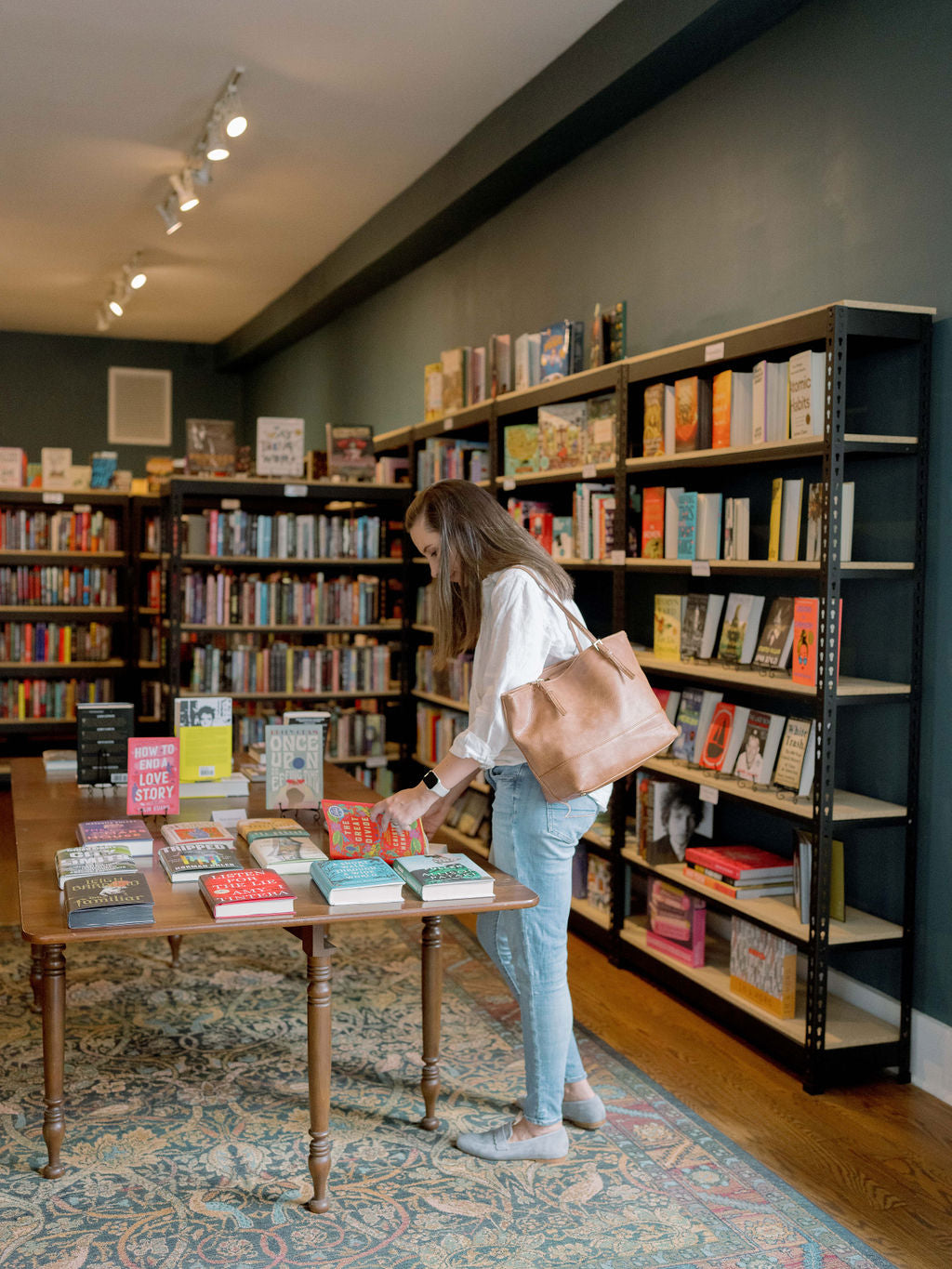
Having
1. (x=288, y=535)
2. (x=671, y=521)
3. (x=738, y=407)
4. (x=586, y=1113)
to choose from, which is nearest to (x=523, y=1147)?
(x=586, y=1113)

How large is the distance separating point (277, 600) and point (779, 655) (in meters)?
3.09

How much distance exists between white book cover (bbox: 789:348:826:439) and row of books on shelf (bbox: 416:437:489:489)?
2.18m

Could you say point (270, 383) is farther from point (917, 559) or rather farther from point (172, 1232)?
point (172, 1232)

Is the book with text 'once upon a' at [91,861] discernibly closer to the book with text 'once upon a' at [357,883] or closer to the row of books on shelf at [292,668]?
the book with text 'once upon a' at [357,883]

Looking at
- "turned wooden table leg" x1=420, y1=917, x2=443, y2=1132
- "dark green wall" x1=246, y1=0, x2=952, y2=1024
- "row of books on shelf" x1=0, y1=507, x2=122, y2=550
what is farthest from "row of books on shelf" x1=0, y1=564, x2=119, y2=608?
"turned wooden table leg" x1=420, y1=917, x2=443, y2=1132

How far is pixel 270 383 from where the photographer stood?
10648 mm

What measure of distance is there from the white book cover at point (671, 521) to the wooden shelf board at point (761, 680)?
39cm

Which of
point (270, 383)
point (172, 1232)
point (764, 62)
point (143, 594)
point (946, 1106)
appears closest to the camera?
point (172, 1232)

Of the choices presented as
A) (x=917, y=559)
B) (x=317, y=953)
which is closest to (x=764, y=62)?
(x=917, y=559)

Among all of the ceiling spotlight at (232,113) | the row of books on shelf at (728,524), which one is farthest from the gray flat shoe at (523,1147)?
the ceiling spotlight at (232,113)

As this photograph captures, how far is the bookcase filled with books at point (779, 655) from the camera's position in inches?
124

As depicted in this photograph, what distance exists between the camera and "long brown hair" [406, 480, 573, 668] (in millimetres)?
2564

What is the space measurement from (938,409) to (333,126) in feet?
11.7

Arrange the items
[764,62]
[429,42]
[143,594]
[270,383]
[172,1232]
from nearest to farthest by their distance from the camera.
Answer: [172,1232], [764,62], [429,42], [143,594], [270,383]
